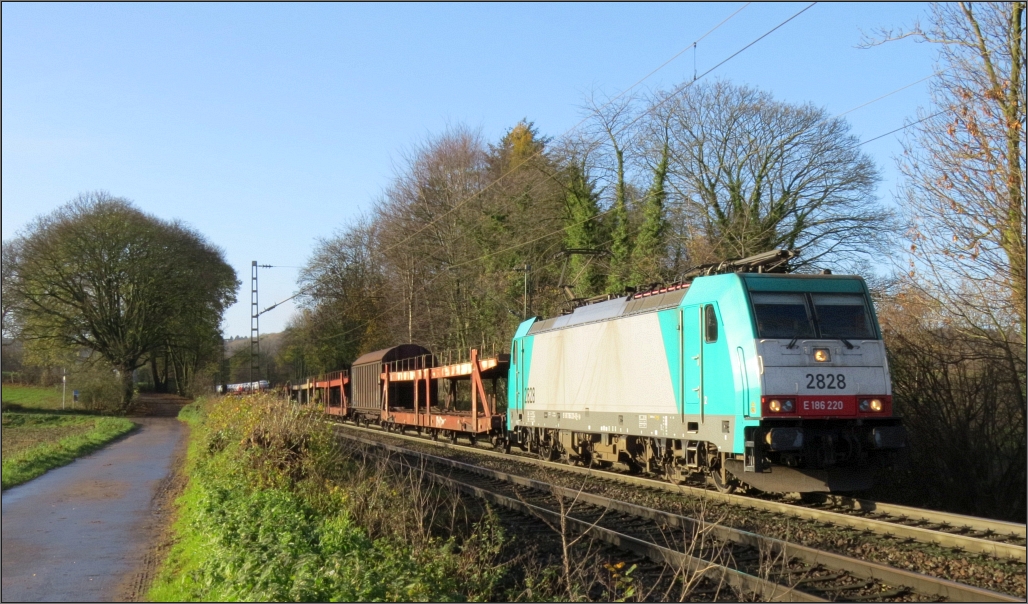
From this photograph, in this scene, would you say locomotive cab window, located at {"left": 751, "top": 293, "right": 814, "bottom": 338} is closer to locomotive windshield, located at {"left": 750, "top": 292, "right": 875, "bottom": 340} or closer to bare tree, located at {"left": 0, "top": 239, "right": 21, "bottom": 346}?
locomotive windshield, located at {"left": 750, "top": 292, "right": 875, "bottom": 340}

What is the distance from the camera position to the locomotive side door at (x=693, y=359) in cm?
1255

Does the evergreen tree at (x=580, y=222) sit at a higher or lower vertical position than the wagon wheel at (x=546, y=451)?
higher

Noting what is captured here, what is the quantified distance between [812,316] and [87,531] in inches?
407

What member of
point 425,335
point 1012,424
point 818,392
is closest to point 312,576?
point 818,392

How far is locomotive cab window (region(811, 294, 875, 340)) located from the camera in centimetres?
1177

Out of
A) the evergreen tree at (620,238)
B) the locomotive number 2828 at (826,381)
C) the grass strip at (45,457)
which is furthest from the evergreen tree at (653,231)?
the grass strip at (45,457)

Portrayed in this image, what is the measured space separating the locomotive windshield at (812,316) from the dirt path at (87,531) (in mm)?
8150

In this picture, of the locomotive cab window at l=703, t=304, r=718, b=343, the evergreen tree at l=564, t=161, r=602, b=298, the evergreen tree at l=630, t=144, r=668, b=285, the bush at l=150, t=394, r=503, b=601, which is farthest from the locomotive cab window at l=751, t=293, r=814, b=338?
the evergreen tree at l=564, t=161, r=602, b=298

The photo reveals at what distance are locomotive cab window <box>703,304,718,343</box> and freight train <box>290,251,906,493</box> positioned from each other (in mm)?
19

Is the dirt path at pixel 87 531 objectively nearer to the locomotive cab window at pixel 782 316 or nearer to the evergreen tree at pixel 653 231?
the locomotive cab window at pixel 782 316

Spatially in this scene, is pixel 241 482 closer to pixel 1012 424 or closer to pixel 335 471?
pixel 335 471

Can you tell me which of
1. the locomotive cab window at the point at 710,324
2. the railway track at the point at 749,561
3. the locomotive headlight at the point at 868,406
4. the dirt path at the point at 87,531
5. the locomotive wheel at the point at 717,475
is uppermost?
the locomotive cab window at the point at 710,324

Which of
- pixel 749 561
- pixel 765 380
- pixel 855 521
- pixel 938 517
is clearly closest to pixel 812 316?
pixel 765 380

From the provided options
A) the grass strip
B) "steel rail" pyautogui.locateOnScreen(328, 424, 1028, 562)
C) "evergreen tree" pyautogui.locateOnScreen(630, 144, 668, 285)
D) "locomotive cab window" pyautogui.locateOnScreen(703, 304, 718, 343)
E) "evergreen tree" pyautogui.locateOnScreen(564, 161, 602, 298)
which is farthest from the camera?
"evergreen tree" pyautogui.locateOnScreen(564, 161, 602, 298)
